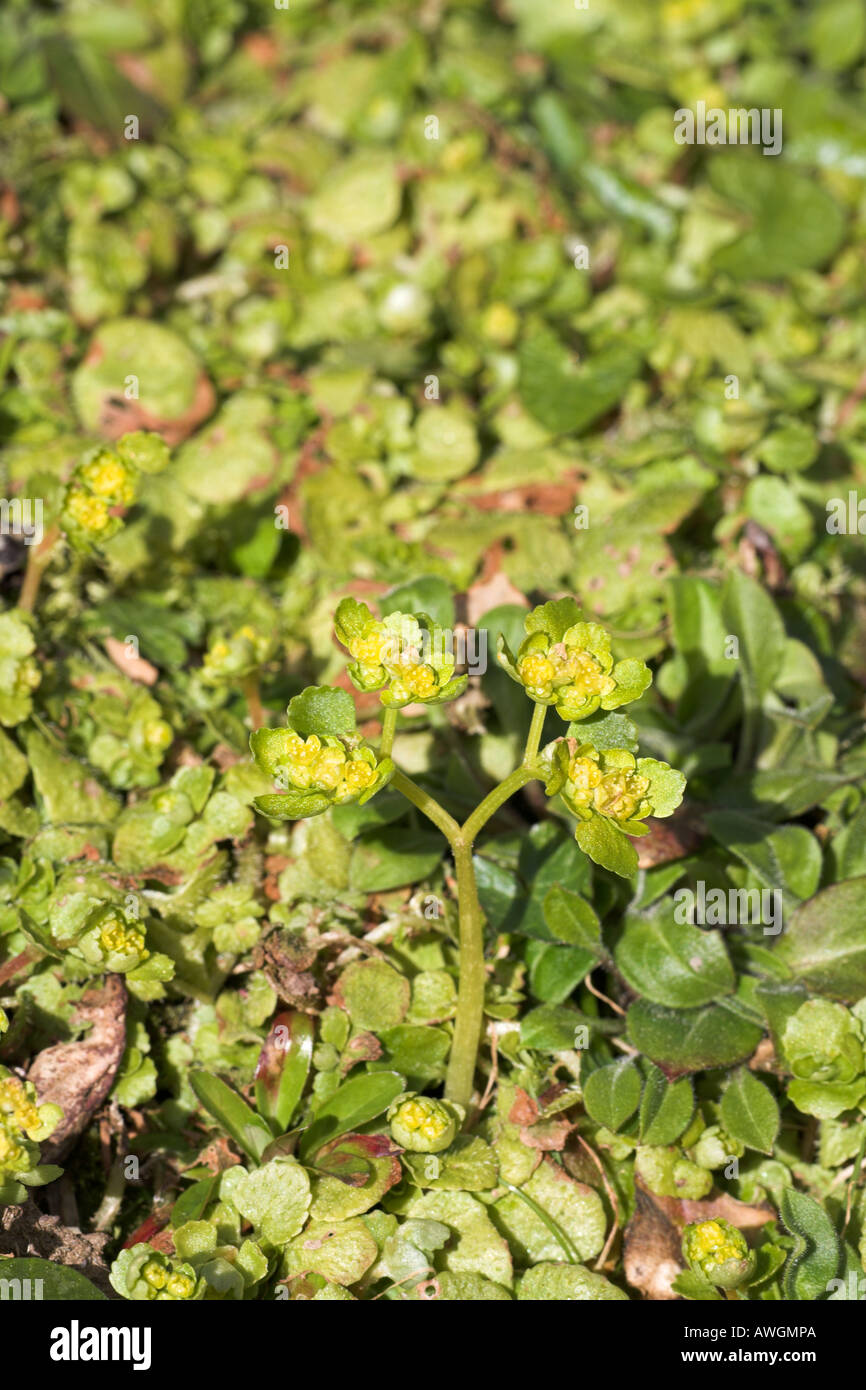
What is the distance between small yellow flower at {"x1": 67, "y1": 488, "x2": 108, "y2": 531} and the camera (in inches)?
121

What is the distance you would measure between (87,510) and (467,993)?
4.79ft

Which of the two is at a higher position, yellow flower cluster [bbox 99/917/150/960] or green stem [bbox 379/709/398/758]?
green stem [bbox 379/709/398/758]

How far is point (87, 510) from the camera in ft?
10.1

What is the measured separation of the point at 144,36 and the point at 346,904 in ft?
13.6

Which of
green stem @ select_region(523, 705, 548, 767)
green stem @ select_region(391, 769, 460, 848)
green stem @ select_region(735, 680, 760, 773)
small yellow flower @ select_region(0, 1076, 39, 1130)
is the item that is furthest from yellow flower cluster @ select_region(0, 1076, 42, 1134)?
green stem @ select_region(735, 680, 760, 773)

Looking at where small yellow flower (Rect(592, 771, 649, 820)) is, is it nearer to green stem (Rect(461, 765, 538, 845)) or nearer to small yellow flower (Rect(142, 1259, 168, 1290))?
green stem (Rect(461, 765, 538, 845))

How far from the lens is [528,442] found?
453 cm

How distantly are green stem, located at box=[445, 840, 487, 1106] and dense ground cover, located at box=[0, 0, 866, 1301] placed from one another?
0.04 ft

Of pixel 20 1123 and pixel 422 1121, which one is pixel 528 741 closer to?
pixel 422 1121

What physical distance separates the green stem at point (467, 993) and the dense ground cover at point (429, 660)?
0.04 ft

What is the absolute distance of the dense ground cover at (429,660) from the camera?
2625mm

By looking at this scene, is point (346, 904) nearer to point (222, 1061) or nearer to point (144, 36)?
point (222, 1061)
